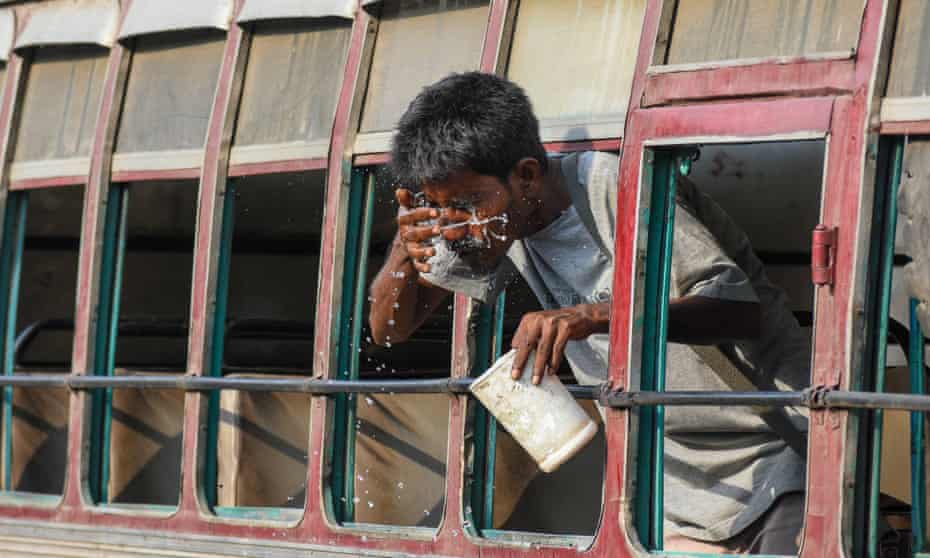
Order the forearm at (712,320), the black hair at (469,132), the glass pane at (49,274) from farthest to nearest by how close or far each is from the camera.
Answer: the glass pane at (49,274) → the black hair at (469,132) → the forearm at (712,320)

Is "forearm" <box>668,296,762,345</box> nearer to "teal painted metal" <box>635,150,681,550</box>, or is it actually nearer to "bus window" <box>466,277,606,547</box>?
"teal painted metal" <box>635,150,681,550</box>

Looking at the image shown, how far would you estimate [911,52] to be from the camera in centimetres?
386

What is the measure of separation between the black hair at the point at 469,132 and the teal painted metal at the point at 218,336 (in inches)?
62.5

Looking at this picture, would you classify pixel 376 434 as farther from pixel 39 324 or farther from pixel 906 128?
pixel 39 324

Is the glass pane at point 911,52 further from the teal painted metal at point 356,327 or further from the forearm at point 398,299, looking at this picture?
the teal painted metal at point 356,327

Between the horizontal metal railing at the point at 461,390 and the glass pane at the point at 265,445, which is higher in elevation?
the horizontal metal railing at the point at 461,390

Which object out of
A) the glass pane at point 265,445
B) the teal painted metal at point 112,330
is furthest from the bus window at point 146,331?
the glass pane at point 265,445

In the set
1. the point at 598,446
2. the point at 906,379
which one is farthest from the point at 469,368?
the point at 906,379

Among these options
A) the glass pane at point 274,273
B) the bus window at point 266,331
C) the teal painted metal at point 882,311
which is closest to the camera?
the teal painted metal at point 882,311

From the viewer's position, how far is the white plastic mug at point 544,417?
4.13 meters

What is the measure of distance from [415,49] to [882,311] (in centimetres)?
185

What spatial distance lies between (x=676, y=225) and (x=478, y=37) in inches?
Answer: 40.0

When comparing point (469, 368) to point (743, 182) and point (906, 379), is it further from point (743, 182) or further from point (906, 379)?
point (743, 182)

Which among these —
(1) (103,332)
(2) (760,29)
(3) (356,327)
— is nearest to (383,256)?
(1) (103,332)
